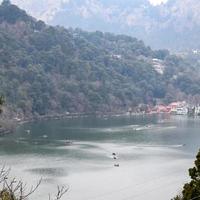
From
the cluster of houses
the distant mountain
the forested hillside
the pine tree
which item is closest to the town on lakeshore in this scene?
the cluster of houses

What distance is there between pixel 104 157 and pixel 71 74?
90.6 ft

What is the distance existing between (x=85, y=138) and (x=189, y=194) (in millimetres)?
24822

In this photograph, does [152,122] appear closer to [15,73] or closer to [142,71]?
[15,73]

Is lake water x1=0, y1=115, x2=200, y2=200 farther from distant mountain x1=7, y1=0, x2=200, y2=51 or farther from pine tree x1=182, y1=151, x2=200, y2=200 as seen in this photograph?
distant mountain x1=7, y1=0, x2=200, y2=51

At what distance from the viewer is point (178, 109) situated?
53375 mm

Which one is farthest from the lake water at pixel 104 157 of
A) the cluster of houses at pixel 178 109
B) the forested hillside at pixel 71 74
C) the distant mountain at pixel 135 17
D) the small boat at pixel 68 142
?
the distant mountain at pixel 135 17

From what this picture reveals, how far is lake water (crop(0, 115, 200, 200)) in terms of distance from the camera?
61.3ft

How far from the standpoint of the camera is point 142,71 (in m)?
60.4

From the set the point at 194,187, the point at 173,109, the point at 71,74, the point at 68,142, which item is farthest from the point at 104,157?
the point at 173,109

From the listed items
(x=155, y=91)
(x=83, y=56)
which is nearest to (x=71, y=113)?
(x=83, y=56)

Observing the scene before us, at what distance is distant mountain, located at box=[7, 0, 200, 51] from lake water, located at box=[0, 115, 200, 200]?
66.0 meters

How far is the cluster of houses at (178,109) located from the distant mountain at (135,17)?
46475 mm

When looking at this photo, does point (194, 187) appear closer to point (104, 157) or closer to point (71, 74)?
point (104, 157)

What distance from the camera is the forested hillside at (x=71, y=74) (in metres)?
45.8
